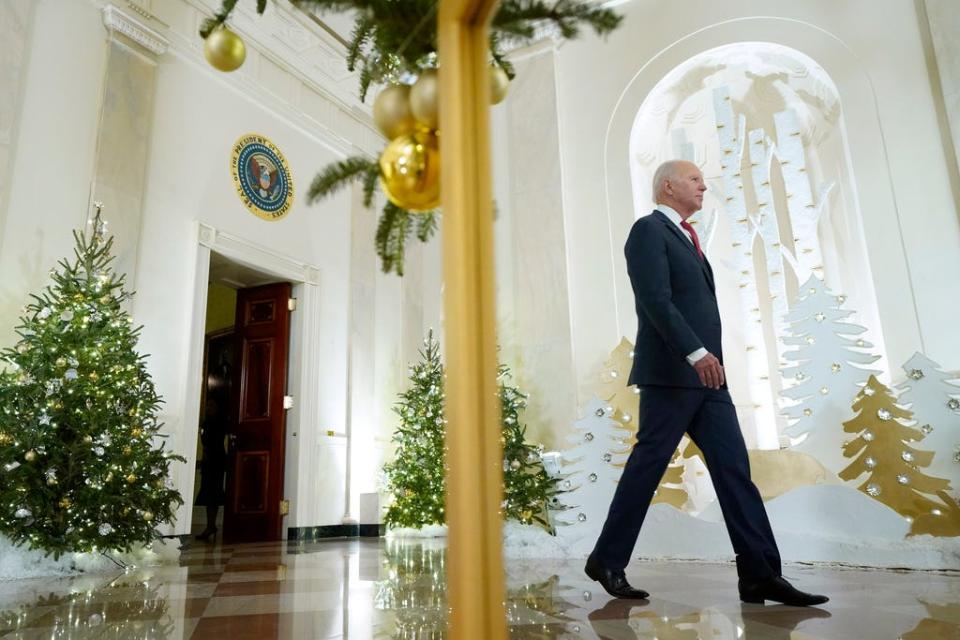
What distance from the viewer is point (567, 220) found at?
19.3 feet

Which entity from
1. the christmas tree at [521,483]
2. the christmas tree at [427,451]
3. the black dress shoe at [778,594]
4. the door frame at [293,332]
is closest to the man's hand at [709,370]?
the black dress shoe at [778,594]

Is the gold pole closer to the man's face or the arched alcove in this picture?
the man's face

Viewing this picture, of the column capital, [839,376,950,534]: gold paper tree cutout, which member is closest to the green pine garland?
[839,376,950,534]: gold paper tree cutout

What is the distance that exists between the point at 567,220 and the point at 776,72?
2.07 metres

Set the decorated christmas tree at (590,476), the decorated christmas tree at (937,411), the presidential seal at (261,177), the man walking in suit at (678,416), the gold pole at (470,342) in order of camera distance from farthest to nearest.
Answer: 1. the presidential seal at (261,177)
2. the decorated christmas tree at (590,476)
3. the decorated christmas tree at (937,411)
4. the man walking in suit at (678,416)
5. the gold pole at (470,342)

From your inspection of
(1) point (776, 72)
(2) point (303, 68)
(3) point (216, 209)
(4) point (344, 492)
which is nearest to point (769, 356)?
(1) point (776, 72)

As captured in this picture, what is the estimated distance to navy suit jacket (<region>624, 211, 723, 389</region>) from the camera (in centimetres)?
190

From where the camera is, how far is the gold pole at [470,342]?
49cm

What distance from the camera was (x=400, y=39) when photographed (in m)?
0.70

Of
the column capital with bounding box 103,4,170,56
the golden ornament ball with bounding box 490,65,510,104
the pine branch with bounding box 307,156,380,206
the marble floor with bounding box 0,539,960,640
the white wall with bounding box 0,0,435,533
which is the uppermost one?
the column capital with bounding box 103,4,170,56

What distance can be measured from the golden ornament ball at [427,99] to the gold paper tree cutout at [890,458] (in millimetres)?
3255

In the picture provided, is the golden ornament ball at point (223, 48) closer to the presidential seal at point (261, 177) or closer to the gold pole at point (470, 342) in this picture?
the gold pole at point (470, 342)

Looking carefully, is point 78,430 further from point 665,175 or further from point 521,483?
point 665,175

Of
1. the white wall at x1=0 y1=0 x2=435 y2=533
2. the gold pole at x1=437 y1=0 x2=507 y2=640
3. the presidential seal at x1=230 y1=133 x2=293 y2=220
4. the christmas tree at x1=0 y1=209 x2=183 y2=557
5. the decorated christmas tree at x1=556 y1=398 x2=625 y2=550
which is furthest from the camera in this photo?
the presidential seal at x1=230 y1=133 x2=293 y2=220
